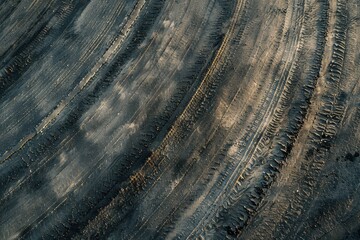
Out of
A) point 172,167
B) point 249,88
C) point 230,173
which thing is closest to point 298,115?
point 249,88

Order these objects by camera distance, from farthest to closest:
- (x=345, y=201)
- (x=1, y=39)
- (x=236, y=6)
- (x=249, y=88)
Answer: (x=1, y=39), (x=236, y=6), (x=249, y=88), (x=345, y=201)

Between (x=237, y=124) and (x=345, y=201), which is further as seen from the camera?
(x=237, y=124)

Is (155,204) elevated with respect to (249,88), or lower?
lower

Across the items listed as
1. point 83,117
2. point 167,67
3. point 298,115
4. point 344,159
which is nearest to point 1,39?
point 83,117

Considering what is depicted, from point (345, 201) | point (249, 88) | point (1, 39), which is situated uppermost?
point (1, 39)

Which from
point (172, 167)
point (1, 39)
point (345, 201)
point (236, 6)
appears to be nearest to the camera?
point (345, 201)

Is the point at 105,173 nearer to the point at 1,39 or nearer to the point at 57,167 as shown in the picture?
the point at 57,167
